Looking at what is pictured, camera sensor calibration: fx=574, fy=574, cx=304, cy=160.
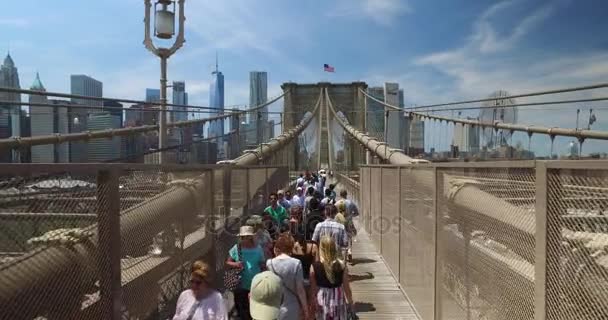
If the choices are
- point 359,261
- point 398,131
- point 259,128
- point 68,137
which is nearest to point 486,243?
point 359,261

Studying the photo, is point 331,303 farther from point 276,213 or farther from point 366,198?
point 366,198

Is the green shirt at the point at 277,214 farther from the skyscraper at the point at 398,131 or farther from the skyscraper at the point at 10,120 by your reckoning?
the skyscraper at the point at 398,131

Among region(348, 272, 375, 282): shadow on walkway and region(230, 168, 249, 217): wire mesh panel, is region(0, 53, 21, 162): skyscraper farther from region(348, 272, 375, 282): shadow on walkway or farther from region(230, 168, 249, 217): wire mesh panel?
region(348, 272, 375, 282): shadow on walkway

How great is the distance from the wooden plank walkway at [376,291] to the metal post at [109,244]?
3.07m

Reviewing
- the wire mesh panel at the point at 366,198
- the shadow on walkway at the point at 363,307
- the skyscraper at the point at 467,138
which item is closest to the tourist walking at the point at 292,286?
the shadow on walkway at the point at 363,307

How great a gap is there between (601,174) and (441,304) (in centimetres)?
263

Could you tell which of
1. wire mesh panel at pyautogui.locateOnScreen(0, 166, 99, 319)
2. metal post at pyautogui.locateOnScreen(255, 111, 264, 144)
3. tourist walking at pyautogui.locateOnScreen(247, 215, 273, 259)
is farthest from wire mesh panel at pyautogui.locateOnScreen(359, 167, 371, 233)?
wire mesh panel at pyautogui.locateOnScreen(0, 166, 99, 319)

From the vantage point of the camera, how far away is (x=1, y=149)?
5883mm

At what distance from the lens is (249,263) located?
4254mm

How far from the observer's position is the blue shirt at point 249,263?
13.8 ft

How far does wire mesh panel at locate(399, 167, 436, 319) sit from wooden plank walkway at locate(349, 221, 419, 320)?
0.46 ft

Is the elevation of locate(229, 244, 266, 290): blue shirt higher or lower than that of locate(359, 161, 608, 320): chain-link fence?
lower

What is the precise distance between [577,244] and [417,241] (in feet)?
11.0

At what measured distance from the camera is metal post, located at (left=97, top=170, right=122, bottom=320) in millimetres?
2908
